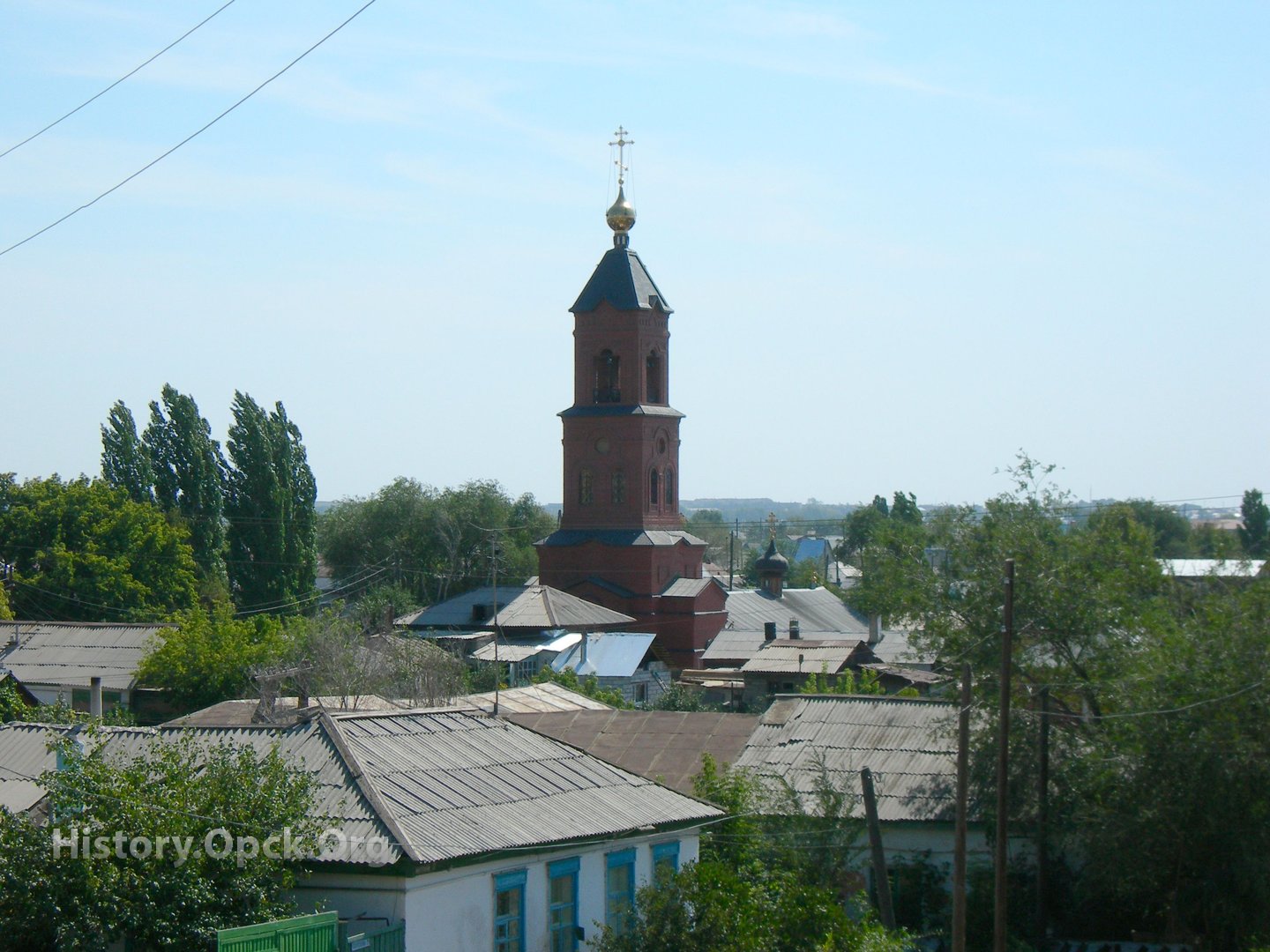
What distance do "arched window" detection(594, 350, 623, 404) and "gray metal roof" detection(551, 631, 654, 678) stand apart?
33.6 ft

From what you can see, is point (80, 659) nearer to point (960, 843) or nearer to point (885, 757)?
point (885, 757)

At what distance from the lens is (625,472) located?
57.3 metres

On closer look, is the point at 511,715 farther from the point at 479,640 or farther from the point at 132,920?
the point at 479,640

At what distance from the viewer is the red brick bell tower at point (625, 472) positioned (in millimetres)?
57000

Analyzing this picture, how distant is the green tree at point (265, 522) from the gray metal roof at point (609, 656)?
1516cm

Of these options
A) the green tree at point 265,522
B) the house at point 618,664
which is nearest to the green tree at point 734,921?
the house at point 618,664

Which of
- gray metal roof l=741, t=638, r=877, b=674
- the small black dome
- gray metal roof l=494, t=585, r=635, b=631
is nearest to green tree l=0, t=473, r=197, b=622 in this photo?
gray metal roof l=494, t=585, r=635, b=631

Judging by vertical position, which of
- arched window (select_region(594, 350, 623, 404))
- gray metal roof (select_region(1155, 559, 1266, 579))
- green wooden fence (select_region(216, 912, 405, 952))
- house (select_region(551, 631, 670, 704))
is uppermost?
arched window (select_region(594, 350, 623, 404))

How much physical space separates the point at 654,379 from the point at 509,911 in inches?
1780

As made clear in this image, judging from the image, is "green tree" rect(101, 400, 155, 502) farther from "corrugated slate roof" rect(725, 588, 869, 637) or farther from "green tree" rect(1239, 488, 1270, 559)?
"green tree" rect(1239, 488, 1270, 559)

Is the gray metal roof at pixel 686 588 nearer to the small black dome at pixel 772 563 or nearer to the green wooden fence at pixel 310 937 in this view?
the small black dome at pixel 772 563

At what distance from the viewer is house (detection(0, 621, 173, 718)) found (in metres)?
35.4

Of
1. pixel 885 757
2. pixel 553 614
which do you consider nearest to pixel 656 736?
pixel 885 757

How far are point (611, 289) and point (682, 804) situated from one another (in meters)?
42.1
